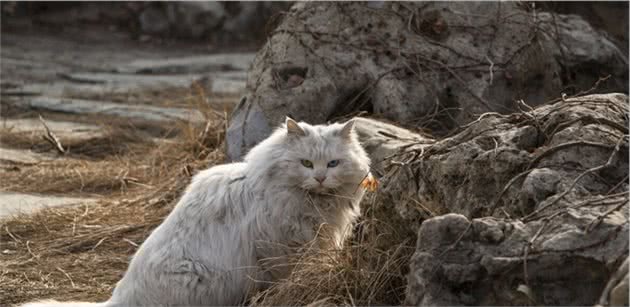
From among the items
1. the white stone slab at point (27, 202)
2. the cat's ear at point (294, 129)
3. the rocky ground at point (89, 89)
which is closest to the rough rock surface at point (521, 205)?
the cat's ear at point (294, 129)

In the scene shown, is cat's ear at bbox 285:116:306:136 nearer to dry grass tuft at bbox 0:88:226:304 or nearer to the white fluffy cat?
the white fluffy cat

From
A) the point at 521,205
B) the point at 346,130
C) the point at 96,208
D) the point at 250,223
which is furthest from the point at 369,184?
the point at 96,208

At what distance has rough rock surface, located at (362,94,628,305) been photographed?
3652 millimetres

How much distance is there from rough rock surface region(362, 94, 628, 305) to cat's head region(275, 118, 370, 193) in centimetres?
22

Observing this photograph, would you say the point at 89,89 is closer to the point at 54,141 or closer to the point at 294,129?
the point at 54,141

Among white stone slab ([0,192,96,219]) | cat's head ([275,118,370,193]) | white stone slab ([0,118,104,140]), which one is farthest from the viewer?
white stone slab ([0,118,104,140])

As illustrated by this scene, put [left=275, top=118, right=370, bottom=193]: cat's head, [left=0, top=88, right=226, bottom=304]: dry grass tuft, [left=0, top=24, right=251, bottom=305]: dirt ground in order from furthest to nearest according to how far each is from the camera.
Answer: [left=0, top=24, right=251, bottom=305]: dirt ground < [left=0, top=88, right=226, bottom=304]: dry grass tuft < [left=275, top=118, right=370, bottom=193]: cat's head

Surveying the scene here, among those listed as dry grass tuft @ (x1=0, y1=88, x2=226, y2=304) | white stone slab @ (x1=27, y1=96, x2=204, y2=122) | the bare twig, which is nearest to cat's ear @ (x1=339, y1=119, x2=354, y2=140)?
dry grass tuft @ (x1=0, y1=88, x2=226, y2=304)

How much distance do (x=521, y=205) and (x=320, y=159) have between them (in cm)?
128

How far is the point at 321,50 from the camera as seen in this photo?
25.0ft

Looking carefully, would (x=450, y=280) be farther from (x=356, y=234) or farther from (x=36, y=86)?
(x=36, y=86)

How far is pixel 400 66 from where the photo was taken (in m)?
7.52

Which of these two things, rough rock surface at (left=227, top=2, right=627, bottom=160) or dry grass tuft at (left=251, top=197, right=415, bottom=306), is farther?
rough rock surface at (left=227, top=2, right=627, bottom=160)

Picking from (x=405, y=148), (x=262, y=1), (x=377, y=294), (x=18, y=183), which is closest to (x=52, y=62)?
(x=262, y=1)
